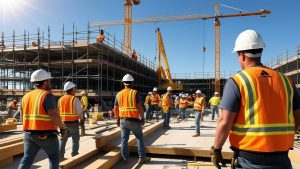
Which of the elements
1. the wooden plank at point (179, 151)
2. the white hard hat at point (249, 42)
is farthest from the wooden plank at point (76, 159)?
the white hard hat at point (249, 42)

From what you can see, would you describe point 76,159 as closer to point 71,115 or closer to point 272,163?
point 71,115

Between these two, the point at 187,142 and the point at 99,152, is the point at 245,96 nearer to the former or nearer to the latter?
the point at 99,152

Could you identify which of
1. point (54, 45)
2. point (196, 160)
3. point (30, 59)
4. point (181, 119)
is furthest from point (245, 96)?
point (30, 59)

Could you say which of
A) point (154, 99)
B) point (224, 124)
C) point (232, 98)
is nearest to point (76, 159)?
point (224, 124)

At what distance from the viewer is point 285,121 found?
2234 millimetres

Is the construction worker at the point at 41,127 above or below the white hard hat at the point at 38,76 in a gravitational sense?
below

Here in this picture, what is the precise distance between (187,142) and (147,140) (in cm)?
127

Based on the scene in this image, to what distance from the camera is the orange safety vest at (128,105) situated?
5.65m

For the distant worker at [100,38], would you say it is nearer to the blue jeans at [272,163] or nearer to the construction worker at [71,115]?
the construction worker at [71,115]

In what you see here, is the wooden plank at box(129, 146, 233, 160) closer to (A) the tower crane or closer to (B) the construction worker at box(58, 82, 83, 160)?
(B) the construction worker at box(58, 82, 83, 160)

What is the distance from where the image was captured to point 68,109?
20.5 feet

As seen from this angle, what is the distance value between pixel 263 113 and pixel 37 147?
3.19 metres

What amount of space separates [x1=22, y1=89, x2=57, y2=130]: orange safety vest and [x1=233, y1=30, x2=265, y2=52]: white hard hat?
283cm

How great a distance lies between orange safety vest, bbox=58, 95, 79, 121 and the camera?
20.2 ft
